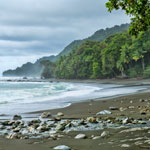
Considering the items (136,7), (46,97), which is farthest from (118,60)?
(136,7)

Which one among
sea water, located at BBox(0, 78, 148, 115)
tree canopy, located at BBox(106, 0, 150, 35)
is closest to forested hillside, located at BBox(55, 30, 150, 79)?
sea water, located at BBox(0, 78, 148, 115)

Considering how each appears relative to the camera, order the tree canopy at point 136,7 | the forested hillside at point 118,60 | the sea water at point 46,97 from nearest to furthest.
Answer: the tree canopy at point 136,7 → the sea water at point 46,97 → the forested hillside at point 118,60

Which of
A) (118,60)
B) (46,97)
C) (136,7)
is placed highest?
(118,60)

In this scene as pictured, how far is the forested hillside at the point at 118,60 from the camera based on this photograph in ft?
215

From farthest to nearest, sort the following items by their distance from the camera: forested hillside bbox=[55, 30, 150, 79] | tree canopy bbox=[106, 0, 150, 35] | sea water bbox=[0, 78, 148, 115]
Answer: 1. forested hillside bbox=[55, 30, 150, 79]
2. sea water bbox=[0, 78, 148, 115]
3. tree canopy bbox=[106, 0, 150, 35]

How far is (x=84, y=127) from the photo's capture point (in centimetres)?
741

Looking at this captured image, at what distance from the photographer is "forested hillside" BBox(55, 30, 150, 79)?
2581 inches

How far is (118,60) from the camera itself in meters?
75.8

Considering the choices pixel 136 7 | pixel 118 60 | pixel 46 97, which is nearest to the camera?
pixel 136 7

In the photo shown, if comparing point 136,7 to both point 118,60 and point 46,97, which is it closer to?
point 46,97

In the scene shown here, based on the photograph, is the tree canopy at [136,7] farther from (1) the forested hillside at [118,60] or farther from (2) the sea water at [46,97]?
(1) the forested hillside at [118,60]

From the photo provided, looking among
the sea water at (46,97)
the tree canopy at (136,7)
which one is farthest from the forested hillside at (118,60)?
the tree canopy at (136,7)

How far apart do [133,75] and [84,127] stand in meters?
67.3

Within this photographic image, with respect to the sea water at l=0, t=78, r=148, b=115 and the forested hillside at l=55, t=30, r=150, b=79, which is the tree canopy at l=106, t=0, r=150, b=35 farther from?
the forested hillside at l=55, t=30, r=150, b=79
